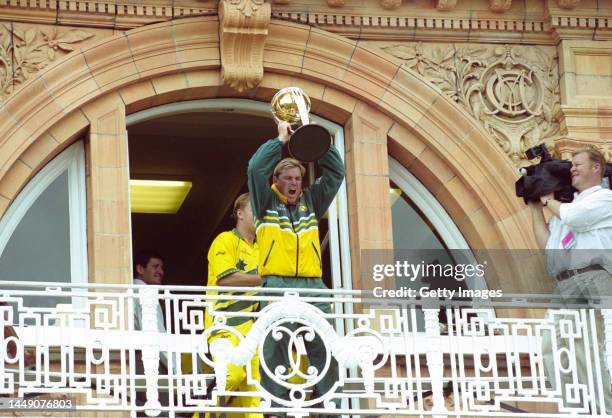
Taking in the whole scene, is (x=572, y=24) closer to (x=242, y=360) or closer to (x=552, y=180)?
(x=552, y=180)

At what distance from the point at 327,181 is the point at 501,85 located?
9.55 feet

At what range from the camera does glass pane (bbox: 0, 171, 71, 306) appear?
14.8 m

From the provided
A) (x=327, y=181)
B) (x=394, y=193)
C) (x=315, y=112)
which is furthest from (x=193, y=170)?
(x=327, y=181)

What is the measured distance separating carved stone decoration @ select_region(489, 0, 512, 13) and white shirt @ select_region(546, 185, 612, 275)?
2.64 m

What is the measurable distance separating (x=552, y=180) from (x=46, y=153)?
4.04m

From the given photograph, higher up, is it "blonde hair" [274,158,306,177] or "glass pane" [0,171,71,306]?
"blonde hair" [274,158,306,177]

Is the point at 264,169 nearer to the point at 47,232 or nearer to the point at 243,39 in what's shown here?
the point at 243,39

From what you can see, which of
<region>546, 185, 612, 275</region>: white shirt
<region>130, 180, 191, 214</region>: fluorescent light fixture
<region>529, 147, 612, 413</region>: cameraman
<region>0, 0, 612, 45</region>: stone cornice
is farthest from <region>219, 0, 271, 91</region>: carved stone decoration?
<region>130, 180, 191, 214</region>: fluorescent light fixture

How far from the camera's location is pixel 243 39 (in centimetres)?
1516

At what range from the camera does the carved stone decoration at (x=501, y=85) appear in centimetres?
1555

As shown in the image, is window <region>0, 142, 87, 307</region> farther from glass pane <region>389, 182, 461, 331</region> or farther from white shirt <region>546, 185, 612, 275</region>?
white shirt <region>546, 185, 612, 275</region>

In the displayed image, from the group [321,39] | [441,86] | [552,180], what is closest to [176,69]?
[321,39]

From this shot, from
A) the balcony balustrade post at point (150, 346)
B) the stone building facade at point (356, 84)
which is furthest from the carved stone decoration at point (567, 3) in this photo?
the balcony balustrade post at point (150, 346)

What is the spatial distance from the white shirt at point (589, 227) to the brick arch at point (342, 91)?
1576 millimetres
